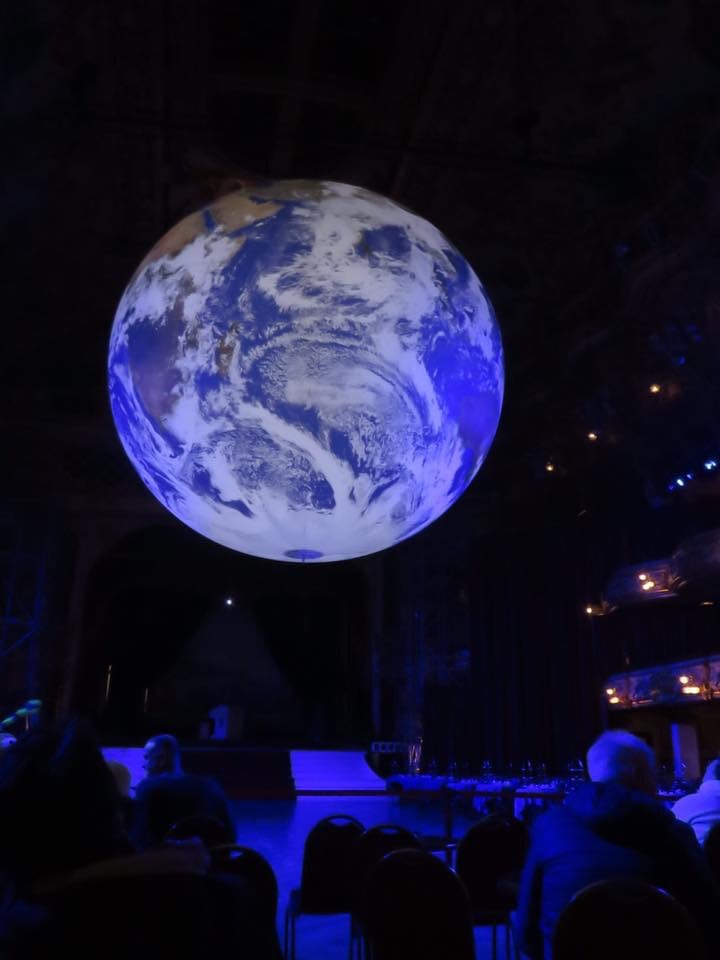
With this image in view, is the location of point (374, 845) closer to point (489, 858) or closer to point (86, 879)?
point (489, 858)

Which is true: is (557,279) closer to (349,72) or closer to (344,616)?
(349,72)

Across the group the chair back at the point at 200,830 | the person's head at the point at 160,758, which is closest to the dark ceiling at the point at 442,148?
the person's head at the point at 160,758

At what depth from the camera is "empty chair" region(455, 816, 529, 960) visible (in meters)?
3.76

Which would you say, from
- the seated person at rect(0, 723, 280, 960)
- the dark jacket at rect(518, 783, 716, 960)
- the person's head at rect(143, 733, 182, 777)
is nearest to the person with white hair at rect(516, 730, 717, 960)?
the dark jacket at rect(518, 783, 716, 960)

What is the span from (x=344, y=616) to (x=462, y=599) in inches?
190

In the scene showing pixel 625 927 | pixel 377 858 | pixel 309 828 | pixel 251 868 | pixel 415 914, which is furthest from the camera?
pixel 309 828

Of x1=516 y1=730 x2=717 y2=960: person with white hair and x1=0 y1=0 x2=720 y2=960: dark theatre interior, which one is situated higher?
x1=0 y1=0 x2=720 y2=960: dark theatre interior

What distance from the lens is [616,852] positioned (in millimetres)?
2260

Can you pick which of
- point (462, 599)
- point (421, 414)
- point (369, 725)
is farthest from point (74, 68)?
point (369, 725)

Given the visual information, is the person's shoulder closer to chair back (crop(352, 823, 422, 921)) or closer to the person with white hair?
chair back (crop(352, 823, 422, 921))

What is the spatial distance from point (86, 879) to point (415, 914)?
1644 millimetres

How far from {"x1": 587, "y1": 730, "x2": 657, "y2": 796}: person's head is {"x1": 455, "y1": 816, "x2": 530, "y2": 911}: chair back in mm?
1431

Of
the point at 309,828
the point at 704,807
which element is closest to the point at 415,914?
the point at 704,807

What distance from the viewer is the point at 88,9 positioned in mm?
7027
